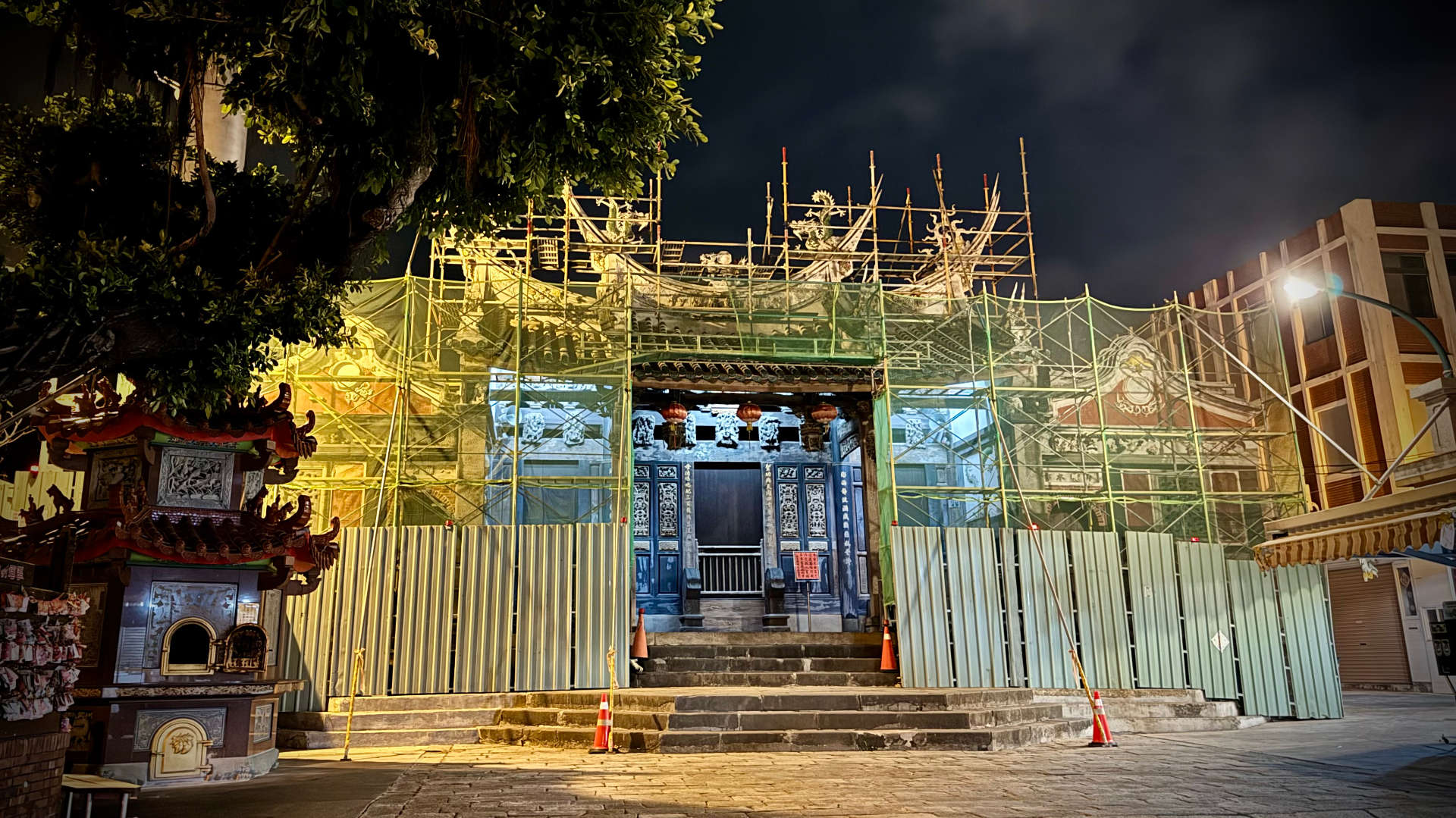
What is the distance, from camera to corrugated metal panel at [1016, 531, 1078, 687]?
45.0ft

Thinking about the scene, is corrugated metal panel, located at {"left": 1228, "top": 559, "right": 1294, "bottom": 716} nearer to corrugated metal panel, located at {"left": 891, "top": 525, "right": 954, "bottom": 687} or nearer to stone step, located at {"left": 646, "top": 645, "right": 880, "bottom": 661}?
corrugated metal panel, located at {"left": 891, "top": 525, "right": 954, "bottom": 687}

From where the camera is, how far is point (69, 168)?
6.40 m

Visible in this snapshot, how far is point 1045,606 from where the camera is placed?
1395cm

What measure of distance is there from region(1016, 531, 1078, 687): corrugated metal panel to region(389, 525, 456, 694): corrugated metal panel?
27.3 ft

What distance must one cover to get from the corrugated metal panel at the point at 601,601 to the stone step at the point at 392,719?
1400 mm

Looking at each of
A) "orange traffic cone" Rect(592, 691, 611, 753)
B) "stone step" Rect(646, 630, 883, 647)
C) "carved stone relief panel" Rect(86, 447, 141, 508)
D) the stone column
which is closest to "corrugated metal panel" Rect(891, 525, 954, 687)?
"stone step" Rect(646, 630, 883, 647)

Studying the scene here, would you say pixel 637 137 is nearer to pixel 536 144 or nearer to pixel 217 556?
pixel 536 144

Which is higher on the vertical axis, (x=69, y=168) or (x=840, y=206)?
(x=840, y=206)

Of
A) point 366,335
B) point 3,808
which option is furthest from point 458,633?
point 3,808

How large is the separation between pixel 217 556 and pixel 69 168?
3662mm

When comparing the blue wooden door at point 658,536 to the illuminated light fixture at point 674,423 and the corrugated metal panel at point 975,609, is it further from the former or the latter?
the corrugated metal panel at point 975,609

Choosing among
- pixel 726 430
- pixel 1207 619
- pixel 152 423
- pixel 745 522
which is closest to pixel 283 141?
pixel 152 423

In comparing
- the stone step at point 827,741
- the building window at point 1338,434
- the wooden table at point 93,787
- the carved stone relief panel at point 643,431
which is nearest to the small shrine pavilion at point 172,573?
the wooden table at point 93,787

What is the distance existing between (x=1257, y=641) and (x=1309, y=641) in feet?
2.89
